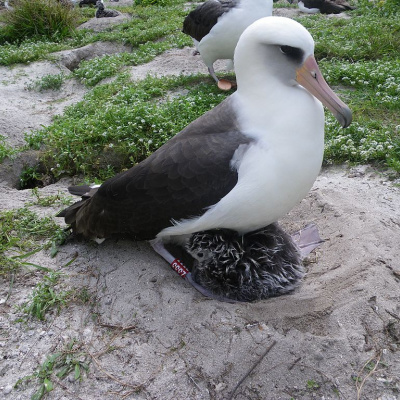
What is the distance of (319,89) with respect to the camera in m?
2.63

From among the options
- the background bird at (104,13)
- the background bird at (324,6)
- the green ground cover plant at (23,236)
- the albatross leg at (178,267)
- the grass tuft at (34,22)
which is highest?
the albatross leg at (178,267)

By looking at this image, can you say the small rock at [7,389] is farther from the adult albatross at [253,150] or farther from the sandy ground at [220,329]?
the adult albatross at [253,150]

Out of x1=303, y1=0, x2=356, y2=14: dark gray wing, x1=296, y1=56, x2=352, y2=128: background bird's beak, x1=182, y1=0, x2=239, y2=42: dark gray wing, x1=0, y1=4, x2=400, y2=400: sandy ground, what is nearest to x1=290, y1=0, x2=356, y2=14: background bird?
x1=303, y1=0, x2=356, y2=14: dark gray wing

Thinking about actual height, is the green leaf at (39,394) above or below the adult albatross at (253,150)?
below

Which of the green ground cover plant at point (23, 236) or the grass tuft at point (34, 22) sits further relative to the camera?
the grass tuft at point (34, 22)

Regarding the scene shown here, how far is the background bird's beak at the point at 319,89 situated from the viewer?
2.62m

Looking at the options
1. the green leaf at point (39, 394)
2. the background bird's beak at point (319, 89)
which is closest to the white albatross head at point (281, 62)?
the background bird's beak at point (319, 89)

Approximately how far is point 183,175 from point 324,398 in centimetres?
144

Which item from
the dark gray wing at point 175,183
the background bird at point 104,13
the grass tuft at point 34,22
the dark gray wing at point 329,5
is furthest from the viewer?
the background bird at point 104,13

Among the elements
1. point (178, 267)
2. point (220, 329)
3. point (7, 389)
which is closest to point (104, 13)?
point (178, 267)

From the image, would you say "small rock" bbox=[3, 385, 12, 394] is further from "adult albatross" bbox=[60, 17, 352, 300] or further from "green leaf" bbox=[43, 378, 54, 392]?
"adult albatross" bbox=[60, 17, 352, 300]

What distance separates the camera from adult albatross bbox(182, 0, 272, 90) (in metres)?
6.05

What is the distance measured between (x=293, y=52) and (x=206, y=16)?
4.23m

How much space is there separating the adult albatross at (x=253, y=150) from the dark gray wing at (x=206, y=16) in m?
3.80
